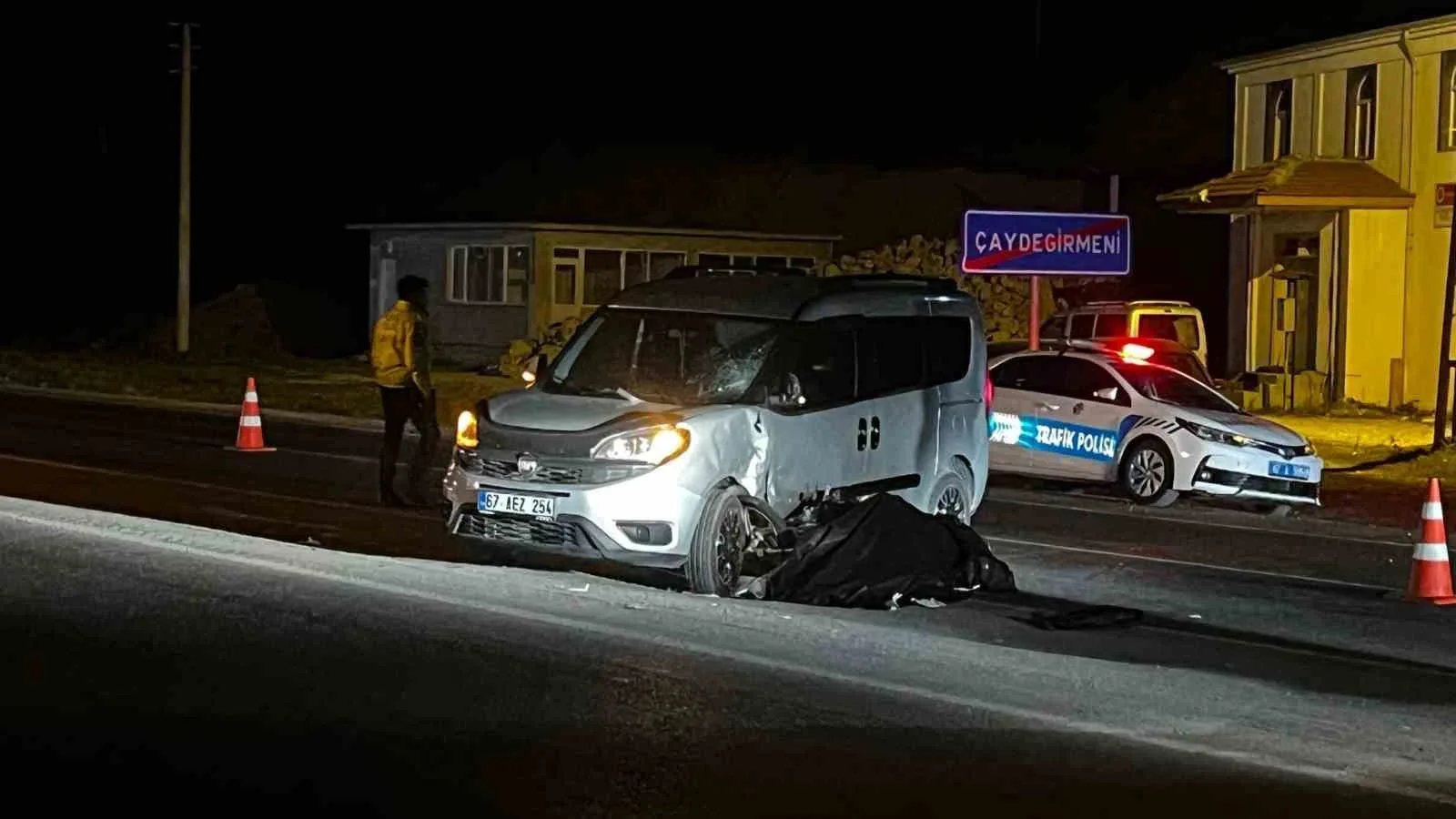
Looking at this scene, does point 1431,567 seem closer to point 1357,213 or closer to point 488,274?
point 1357,213

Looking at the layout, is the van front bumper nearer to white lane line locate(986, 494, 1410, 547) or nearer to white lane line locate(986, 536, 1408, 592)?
white lane line locate(986, 536, 1408, 592)

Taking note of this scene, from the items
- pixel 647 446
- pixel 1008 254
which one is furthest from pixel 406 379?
pixel 1008 254

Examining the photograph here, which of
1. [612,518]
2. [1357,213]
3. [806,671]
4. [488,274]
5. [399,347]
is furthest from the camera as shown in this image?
[488,274]

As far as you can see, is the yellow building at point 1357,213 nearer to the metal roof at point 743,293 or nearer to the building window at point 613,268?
the building window at point 613,268

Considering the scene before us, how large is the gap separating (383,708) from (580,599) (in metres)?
3.15

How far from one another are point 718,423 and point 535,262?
106ft

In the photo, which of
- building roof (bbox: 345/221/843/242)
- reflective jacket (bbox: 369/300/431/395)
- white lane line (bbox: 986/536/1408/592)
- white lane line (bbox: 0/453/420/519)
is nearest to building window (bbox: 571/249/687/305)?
building roof (bbox: 345/221/843/242)

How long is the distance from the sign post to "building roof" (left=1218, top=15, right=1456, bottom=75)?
10286mm

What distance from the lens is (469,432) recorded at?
12734mm

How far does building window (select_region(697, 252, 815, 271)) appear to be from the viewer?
4553cm

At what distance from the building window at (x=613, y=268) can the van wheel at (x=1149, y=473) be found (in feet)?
86.1

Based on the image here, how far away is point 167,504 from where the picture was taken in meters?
15.9

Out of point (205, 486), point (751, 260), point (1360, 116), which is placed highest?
point (1360, 116)

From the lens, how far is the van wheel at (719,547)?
1202 cm
